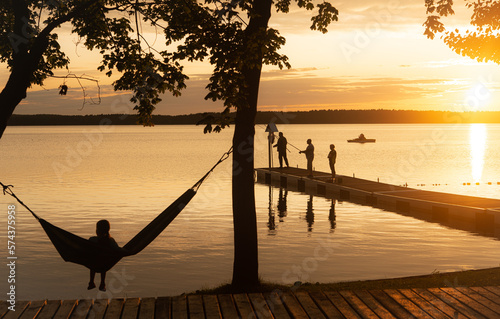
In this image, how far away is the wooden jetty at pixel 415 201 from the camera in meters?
20.7

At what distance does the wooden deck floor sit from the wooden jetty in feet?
42.0

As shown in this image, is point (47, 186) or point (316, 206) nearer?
point (316, 206)

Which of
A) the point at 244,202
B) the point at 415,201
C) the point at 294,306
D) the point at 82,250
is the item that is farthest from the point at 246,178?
the point at 415,201

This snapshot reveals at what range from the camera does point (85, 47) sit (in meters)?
11.8

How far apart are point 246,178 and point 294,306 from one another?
358 cm

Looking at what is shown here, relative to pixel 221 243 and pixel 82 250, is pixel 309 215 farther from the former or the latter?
pixel 82 250

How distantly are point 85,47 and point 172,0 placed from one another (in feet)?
7.85

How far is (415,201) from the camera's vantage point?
24.7m

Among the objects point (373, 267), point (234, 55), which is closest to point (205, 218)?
point (373, 267)

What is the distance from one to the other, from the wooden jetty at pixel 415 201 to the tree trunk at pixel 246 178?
11728 millimetres

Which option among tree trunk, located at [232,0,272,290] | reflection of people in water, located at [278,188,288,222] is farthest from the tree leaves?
reflection of people in water, located at [278,188,288,222]

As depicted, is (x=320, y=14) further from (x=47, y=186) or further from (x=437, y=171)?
(x=437, y=171)

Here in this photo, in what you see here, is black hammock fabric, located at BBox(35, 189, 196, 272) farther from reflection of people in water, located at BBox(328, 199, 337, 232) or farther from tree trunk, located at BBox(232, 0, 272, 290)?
reflection of people in water, located at BBox(328, 199, 337, 232)

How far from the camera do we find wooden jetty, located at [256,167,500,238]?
68.0ft
